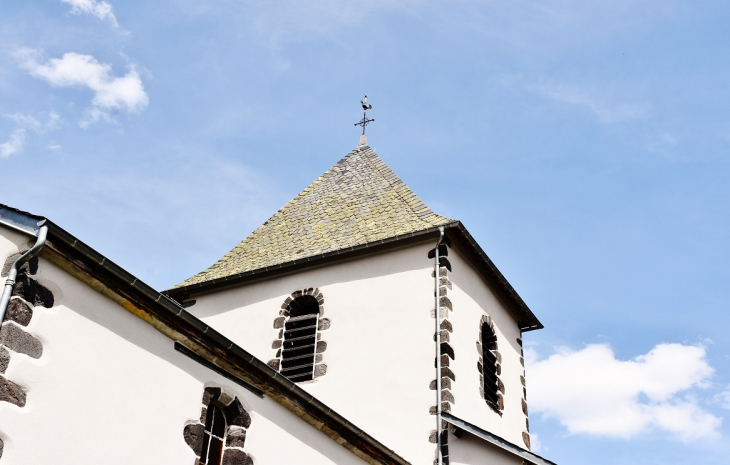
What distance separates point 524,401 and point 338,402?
3.64 meters

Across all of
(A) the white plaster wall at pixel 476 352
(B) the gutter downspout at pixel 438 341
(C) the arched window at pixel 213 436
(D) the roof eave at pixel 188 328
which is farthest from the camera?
(A) the white plaster wall at pixel 476 352

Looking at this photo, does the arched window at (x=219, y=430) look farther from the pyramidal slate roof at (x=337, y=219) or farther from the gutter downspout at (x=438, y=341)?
the pyramidal slate roof at (x=337, y=219)

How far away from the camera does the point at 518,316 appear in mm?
15148

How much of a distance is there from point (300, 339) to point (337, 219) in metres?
2.60

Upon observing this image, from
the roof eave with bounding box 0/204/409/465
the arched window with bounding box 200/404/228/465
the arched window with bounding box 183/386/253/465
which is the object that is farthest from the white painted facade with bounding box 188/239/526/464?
the arched window with bounding box 200/404/228/465

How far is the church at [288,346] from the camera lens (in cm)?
656

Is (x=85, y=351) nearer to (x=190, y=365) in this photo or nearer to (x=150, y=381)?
(x=150, y=381)

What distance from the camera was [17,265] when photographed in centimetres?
647

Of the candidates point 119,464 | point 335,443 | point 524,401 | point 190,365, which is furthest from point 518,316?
point 119,464

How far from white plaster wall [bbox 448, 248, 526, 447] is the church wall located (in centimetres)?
47

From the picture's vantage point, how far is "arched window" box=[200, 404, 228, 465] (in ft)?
25.7

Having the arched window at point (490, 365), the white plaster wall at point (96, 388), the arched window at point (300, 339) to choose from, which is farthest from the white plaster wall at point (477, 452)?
the white plaster wall at point (96, 388)

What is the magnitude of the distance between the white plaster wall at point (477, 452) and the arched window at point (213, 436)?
3.82m

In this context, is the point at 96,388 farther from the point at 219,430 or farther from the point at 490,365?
the point at 490,365
